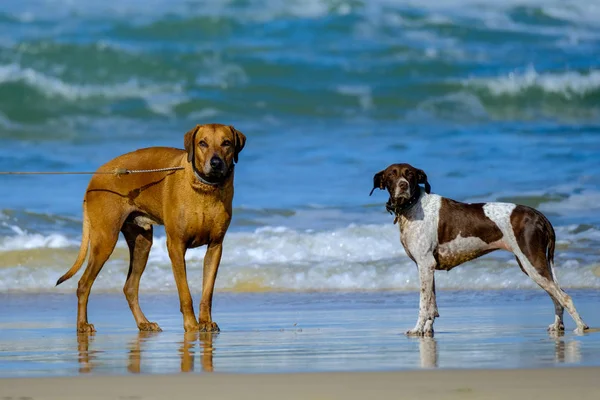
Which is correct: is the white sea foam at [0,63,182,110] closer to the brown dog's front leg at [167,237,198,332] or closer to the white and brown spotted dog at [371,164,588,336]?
the brown dog's front leg at [167,237,198,332]

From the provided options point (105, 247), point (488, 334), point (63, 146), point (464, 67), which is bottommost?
point (488, 334)

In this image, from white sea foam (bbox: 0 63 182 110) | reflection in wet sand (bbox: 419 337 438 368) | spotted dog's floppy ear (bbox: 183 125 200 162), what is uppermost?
white sea foam (bbox: 0 63 182 110)

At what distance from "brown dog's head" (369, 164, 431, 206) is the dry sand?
313cm

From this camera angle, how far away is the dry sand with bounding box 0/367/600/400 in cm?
538

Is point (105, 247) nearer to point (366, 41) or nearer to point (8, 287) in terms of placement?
point (8, 287)

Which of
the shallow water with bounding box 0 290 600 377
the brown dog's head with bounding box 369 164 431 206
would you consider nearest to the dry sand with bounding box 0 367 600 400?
the shallow water with bounding box 0 290 600 377

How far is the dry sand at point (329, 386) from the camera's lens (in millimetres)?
5383

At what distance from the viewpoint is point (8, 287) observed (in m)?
17.4

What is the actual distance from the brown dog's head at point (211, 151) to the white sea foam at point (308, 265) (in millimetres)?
6714

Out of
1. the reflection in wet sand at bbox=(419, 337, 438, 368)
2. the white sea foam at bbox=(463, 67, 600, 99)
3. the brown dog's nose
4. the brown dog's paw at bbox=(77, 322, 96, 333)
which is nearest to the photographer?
the reflection in wet sand at bbox=(419, 337, 438, 368)

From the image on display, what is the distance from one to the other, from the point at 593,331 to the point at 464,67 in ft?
65.0

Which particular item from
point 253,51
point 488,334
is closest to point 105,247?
point 488,334

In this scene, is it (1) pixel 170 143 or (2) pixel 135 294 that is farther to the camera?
(1) pixel 170 143

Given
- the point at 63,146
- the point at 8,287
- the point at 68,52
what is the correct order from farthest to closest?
the point at 68,52 → the point at 63,146 → the point at 8,287
